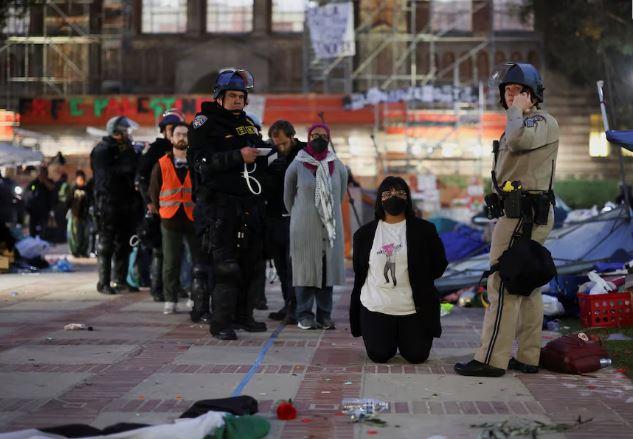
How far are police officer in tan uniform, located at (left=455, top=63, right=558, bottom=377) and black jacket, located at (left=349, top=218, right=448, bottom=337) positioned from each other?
604 mm

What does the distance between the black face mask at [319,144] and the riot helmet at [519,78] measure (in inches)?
108

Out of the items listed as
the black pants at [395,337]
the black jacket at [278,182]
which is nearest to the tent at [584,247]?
the black jacket at [278,182]

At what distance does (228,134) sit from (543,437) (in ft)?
14.4

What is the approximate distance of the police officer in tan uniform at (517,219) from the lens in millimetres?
7312

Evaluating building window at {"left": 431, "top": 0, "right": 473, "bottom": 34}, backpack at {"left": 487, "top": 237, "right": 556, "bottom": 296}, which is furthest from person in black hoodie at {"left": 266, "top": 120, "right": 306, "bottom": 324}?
building window at {"left": 431, "top": 0, "right": 473, "bottom": 34}

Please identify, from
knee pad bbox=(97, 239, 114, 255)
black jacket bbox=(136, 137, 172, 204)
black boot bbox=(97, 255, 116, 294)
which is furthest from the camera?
black boot bbox=(97, 255, 116, 294)

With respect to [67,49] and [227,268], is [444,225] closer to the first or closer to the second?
[227,268]

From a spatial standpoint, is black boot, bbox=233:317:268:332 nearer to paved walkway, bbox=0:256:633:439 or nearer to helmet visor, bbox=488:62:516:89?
paved walkway, bbox=0:256:633:439

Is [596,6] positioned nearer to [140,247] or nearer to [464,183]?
[464,183]

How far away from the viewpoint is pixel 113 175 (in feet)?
43.7

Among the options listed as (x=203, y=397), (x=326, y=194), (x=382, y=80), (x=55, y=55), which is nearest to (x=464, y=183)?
(x=382, y=80)

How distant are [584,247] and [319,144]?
4.14 metres

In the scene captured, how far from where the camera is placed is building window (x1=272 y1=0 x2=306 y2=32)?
36781mm

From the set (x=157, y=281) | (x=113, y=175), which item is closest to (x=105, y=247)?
(x=113, y=175)
